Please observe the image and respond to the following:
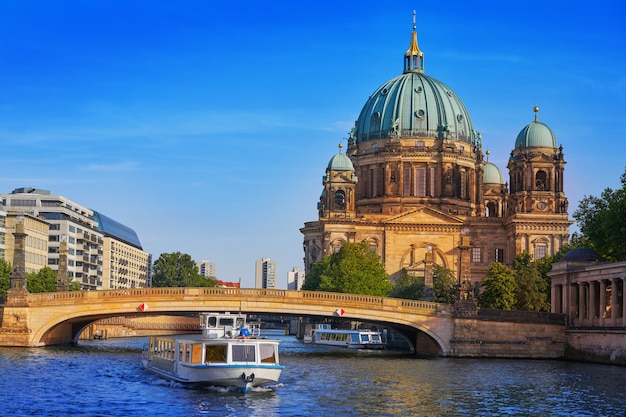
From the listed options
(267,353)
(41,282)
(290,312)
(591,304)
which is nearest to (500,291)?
(591,304)

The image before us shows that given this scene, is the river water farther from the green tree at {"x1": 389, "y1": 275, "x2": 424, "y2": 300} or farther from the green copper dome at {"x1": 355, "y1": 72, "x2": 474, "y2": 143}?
the green copper dome at {"x1": 355, "y1": 72, "x2": 474, "y2": 143}

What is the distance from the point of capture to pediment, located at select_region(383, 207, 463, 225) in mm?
174750

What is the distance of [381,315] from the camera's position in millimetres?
98375

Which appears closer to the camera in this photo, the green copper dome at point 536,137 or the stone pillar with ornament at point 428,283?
the stone pillar with ornament at point 428,283

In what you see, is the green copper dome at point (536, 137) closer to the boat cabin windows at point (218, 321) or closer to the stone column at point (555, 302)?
the stone column at point (555, 302)

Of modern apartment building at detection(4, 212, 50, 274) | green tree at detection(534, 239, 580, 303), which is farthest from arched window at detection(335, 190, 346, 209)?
green tree at detection(534, 239, 580, 303)

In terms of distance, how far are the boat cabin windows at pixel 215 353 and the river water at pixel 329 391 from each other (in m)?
1.65

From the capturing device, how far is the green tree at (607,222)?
99688mm

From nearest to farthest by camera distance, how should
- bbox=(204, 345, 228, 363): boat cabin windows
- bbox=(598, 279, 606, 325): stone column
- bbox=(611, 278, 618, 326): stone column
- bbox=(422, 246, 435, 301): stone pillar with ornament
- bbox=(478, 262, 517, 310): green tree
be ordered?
bbox=(204, 345, 228, 363): boat cabin windows, bbox=(611, 278, 618, 326): stone column, bbox=(598, 279, 606, 325): stone column, bbox=(478, 262, 517, 310): green tree, bbox=(422, 246, 435, 301): stone pillar with ornament

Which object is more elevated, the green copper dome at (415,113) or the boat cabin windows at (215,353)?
the green copper dome at (415,113)

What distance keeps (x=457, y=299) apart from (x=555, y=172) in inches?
2932

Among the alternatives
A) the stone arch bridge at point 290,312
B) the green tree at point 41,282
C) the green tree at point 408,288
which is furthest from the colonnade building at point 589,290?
the green tree at point 41,282

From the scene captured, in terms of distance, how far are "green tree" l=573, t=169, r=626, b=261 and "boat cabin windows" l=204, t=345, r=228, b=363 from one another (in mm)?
46012

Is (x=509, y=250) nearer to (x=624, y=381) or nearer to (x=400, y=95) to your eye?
(x=400, y=95)
